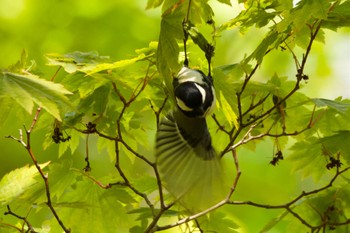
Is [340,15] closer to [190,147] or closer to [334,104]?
[334,104]

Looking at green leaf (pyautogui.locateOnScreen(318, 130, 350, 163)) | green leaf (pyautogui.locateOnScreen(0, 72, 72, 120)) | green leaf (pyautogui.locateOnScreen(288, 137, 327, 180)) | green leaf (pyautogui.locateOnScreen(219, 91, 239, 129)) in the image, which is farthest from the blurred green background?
green leaf (pyautogui.locateOnScreen(0, 72, 72, 120))

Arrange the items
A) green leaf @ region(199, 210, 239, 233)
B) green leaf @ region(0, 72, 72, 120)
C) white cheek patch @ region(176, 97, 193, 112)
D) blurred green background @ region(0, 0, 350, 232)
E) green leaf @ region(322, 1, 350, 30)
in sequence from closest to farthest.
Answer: green leaf @ region(0, 72, 72, 120)
white cheek patch @ region(176, 97, 193, 112)
green leaf @ region(322, 1, 350, 30)
green leaf @ region(199, 210, 239, 233)
blurred green background @ region(0, 0, 350, 232)

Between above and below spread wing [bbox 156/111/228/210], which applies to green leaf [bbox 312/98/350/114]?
above

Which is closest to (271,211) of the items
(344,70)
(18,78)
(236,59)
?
(236,59)

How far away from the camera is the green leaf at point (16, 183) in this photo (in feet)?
3.40

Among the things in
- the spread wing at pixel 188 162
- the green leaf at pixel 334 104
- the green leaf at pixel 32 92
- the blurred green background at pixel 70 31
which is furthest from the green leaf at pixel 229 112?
the blurred green background at pixel 70 31

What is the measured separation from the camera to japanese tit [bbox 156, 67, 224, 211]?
96cm

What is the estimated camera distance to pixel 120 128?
1134 millimetres

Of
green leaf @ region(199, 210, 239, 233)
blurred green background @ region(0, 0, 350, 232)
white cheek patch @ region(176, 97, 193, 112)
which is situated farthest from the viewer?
blurred green background @ region(0, 0, 350, 232)

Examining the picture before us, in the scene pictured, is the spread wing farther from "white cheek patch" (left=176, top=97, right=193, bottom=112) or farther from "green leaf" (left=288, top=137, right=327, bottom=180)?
"green leaf" (left=288, top=137, right=327, bottom=180)

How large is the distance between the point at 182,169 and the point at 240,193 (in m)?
1.77

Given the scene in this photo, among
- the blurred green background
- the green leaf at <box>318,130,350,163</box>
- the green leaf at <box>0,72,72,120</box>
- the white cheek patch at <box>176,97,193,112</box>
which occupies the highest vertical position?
the blurred green background

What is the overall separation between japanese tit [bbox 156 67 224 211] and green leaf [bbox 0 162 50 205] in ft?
0.70

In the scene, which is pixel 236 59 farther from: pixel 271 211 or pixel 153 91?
pixel 153 91
